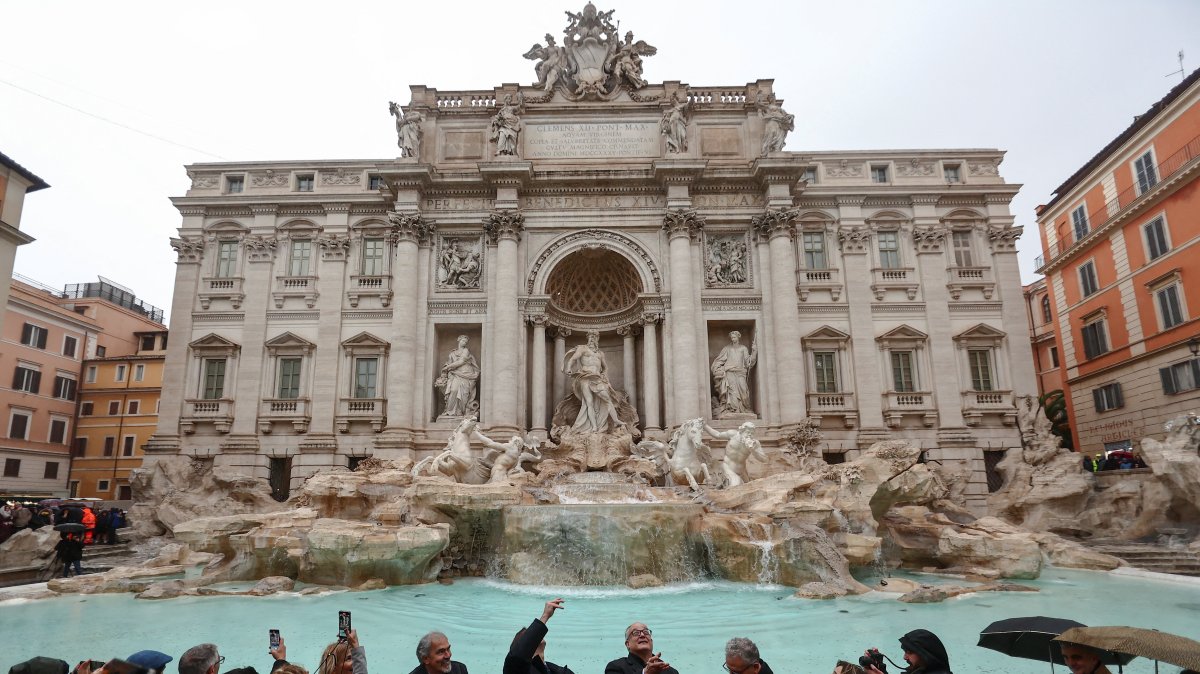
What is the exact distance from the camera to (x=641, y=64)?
25516 mm

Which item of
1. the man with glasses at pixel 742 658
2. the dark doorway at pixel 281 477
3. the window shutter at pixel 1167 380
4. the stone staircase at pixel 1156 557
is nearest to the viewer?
the man with glasses at pixel 742 658

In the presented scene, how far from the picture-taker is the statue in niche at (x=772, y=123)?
23.9 metres

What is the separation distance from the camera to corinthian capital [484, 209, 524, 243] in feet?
76.9

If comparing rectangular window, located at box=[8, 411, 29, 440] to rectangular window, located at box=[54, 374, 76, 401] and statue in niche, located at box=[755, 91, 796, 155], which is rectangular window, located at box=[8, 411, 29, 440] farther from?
statue in niche, located at box=[755, 91, 796, 155]

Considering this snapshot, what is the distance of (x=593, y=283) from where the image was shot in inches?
1003

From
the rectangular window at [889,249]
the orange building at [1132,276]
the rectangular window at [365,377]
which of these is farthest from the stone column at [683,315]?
the orange building at [1132,276]

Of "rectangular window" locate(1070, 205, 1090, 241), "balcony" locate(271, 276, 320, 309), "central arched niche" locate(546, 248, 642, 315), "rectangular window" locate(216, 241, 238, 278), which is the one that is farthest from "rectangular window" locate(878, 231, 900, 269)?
"rectangular window" locate(216, 241, 238, 278)

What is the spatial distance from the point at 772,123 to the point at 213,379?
22180mm

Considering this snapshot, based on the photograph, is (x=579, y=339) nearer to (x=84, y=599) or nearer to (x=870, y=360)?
(x=870, y=360)

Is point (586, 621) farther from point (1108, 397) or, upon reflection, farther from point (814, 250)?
point (1108, 397)

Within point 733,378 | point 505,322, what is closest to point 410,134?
point 505,322

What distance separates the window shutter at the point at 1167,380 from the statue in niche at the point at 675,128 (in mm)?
17928

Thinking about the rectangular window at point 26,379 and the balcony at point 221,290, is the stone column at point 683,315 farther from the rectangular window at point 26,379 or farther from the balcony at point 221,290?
the rectangular window at point 26,379

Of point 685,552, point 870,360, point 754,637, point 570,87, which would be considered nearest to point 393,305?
point 570,87
